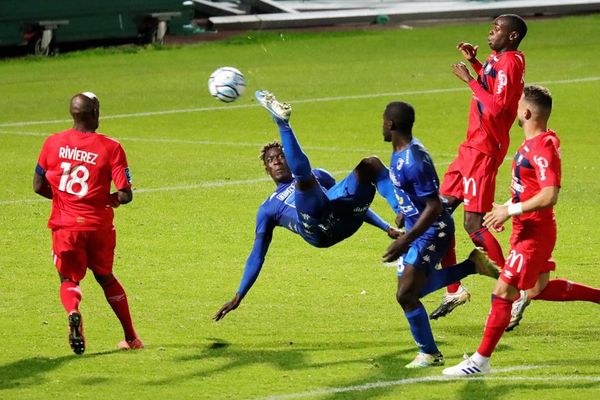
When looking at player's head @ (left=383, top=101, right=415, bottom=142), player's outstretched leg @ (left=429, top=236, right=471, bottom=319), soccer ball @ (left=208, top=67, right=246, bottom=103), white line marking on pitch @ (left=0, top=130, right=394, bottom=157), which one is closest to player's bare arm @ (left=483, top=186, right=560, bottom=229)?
player's head @ (left=383, top=101, right=415, bottom=142)

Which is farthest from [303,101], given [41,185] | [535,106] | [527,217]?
[527,217]

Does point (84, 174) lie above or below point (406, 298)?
above

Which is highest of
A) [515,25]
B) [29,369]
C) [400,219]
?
[515,25]

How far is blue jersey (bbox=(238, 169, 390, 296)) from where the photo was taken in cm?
1074

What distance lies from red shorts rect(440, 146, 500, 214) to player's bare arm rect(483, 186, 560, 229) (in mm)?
2364

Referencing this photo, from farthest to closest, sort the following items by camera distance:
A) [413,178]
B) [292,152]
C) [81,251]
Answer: [292,152], [81,251], [413,178]

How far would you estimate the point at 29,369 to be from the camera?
9.73 m

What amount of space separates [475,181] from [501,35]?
1.28 meters

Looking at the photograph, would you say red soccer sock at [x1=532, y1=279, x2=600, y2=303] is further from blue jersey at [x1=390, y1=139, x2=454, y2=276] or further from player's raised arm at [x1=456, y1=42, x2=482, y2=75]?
player's raised arm at [x1=456, y1=42, x2=482, y2=75]

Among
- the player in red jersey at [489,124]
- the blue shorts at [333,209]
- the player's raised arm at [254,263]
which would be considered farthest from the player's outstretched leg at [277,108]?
the player in red jersey at [489,124]

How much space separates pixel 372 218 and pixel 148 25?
2342 centimetres

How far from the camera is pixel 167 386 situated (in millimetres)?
9281

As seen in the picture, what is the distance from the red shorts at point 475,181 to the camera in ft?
38.2

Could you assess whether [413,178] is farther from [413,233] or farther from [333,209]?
[333,209]
